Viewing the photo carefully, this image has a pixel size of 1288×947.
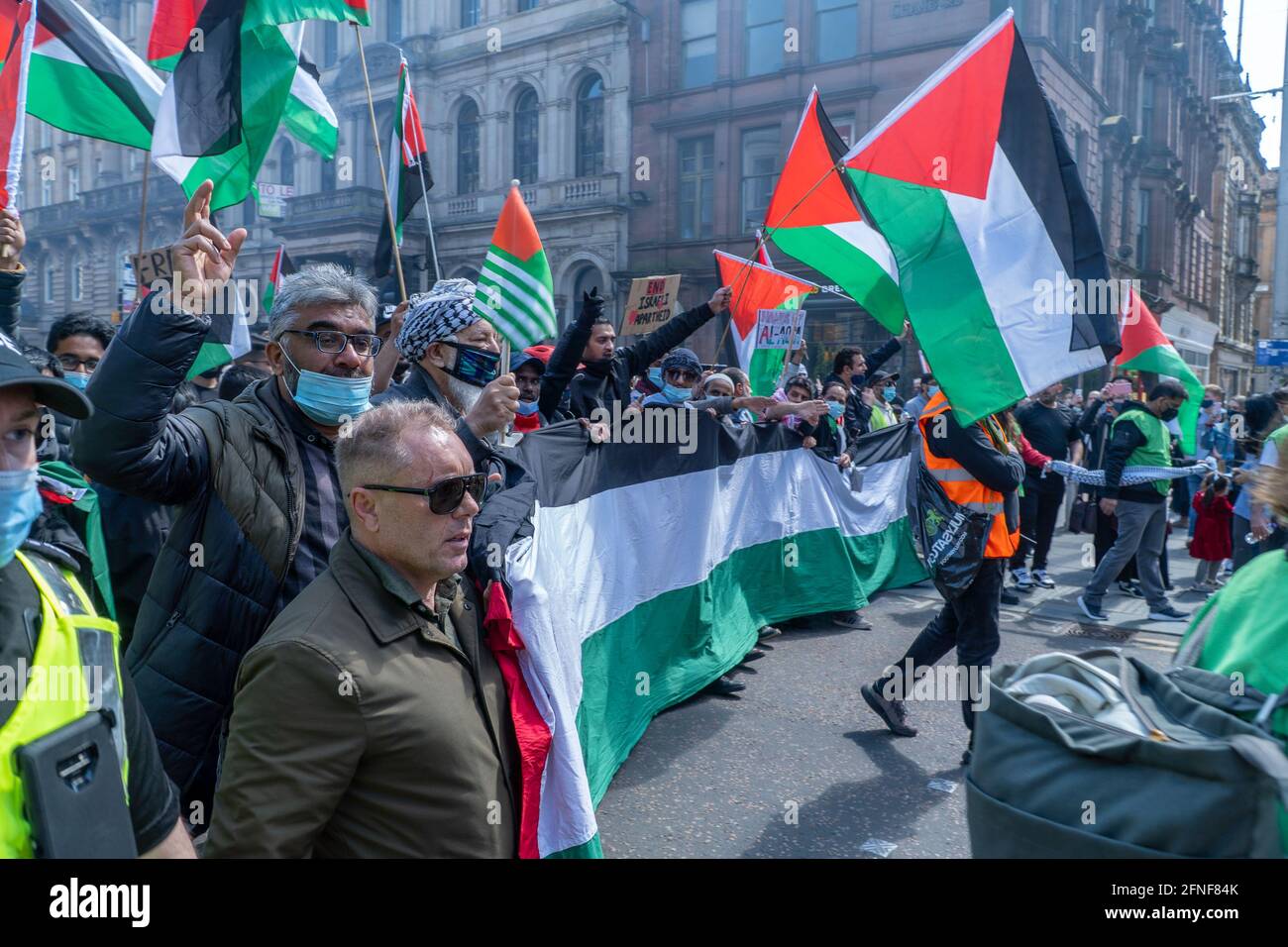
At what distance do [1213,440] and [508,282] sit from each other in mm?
12192

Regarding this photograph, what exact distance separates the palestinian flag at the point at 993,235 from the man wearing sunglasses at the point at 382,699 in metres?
3.13

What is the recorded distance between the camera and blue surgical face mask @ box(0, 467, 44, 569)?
4.50ft

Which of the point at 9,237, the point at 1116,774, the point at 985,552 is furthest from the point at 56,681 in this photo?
the point at 985,552

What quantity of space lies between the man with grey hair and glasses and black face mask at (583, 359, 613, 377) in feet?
9.84

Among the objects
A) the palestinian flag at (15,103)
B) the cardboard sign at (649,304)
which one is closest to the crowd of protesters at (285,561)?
the palestinian flag at (15,103)

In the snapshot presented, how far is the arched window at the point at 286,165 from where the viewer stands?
33.5 meters

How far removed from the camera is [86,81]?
5.05 meters

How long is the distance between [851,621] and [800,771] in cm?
297

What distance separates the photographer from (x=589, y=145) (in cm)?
2750

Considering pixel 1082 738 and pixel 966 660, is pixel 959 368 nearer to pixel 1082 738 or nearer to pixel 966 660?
pixel 966 660

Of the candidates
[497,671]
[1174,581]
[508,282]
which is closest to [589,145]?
[1174,581]

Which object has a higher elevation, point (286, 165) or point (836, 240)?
point (286, 165)

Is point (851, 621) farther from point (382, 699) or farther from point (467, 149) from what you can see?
point (467, 149)

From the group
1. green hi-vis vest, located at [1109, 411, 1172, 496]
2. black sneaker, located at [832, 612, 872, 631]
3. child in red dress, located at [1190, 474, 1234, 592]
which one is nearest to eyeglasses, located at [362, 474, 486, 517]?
black sneaker, located at [832, 612, 872, 631]
